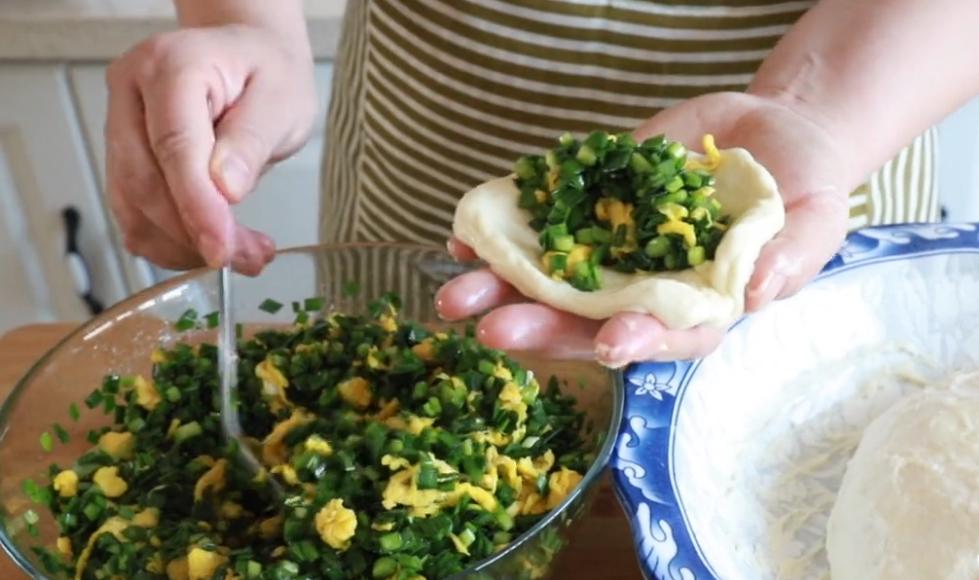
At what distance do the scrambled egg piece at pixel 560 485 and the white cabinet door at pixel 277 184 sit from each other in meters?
0.87

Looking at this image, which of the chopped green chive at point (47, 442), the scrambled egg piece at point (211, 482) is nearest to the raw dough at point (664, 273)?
the scrambled egg piece at point (211, 482)

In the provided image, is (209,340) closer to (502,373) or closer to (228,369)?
(228,369)

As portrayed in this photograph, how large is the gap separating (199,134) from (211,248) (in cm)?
8

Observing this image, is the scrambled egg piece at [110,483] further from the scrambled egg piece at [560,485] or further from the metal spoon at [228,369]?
the scrambled egg piece at [560,485]

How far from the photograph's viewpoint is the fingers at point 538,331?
0.58 m

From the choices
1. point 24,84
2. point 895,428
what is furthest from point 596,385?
point 24,84

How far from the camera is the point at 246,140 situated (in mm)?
705

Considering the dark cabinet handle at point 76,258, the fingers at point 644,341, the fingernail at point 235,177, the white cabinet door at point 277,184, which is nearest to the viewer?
the fingers at point 644,341

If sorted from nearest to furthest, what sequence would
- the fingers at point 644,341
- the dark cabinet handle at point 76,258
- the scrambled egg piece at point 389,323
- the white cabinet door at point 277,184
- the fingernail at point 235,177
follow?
1. the fingers at point 644,341
2. the fingernail at point 235,177
3. the scrambled egg piece at point 389,323
4. the white cabinet door at point 277,184
5. the dark cabinet handle at point 76,258

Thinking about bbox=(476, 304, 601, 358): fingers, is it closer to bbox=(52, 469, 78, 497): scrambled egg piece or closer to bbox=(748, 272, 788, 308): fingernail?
bbox=(748, 272, 788, 308): fingernail

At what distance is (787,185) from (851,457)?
22cm

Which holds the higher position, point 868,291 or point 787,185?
point 787,185

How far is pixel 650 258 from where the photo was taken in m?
0.62

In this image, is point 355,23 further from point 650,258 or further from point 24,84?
point 24,84
